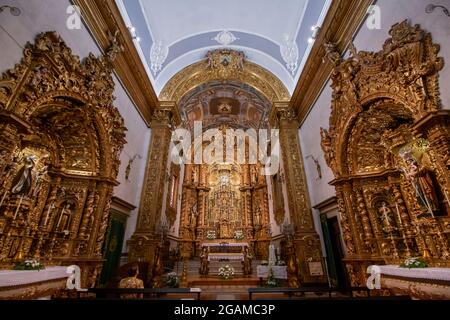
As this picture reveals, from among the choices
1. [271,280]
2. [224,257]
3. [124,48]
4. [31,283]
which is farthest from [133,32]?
[224,257]

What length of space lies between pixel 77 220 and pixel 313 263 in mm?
7780

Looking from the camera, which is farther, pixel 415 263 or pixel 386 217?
pixel 386 217

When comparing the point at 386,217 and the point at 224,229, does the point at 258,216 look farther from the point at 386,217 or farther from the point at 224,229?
the point at 386,217

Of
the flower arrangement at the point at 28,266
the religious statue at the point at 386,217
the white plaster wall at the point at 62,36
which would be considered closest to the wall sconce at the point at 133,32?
the white plaster wall at the point at 62,36

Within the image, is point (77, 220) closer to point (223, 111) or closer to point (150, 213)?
point (150, 213)

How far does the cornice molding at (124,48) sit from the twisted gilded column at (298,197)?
6.22 metres

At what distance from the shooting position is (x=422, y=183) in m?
4.14

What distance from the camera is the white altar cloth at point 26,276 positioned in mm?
Answer: 3226

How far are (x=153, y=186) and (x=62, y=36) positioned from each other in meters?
5.73

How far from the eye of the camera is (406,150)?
4.66 meters

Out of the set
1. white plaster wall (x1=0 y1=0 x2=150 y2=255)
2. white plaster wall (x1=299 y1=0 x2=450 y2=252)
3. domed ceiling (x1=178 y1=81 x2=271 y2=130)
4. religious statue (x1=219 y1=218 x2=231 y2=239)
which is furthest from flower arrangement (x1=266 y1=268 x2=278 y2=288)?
domed ceiling (x1=178 y1=81 x2=271 y2=130)

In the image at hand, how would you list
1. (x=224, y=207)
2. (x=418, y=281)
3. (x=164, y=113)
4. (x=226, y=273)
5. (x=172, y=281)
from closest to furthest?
(x=418, y=281) → (x=172, y=281) → (x=226, y=273) → (x=164, y=113) → (x=224, y=207)

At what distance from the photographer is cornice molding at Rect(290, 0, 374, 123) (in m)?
5.44
